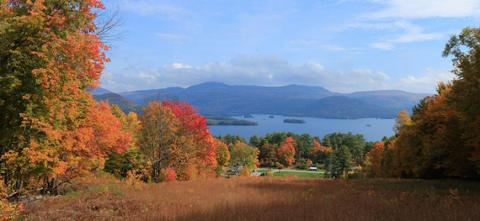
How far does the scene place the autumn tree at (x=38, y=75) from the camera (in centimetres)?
1355

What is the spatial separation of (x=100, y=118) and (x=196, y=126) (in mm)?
22459

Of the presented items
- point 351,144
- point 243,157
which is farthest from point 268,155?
point 243,157

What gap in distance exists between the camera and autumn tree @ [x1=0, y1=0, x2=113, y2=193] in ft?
44.4

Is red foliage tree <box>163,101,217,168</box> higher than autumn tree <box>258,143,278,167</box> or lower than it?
higher

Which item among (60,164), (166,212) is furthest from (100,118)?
(166,212)

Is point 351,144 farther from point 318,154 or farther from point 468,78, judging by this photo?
point 468,78

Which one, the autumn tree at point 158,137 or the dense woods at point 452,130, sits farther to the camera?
the autumn tree at point 158,137

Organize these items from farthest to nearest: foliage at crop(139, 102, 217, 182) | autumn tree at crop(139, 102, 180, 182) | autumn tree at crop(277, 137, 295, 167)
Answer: autumn tree at crop(277, 137, 295, 167) → foliage at crop(139, 102, 217, 182) → autumn tree at crop(139, 102, 180, 182)

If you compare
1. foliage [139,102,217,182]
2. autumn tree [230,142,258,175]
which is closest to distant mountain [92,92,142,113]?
foliage [139,102,217,182]

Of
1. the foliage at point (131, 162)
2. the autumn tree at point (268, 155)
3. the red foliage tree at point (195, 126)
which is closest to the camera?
the foliage at point (131, 162)

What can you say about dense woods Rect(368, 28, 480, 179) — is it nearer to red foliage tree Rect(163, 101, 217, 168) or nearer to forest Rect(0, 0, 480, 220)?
forest Rect(0, 0, 480, 220)

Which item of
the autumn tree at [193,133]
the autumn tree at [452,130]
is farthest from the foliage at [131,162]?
the autumn tree at [452,130]

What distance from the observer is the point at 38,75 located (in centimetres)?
1346

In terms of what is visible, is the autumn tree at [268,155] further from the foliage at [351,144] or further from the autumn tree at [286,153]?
the foliage at [351,144]
